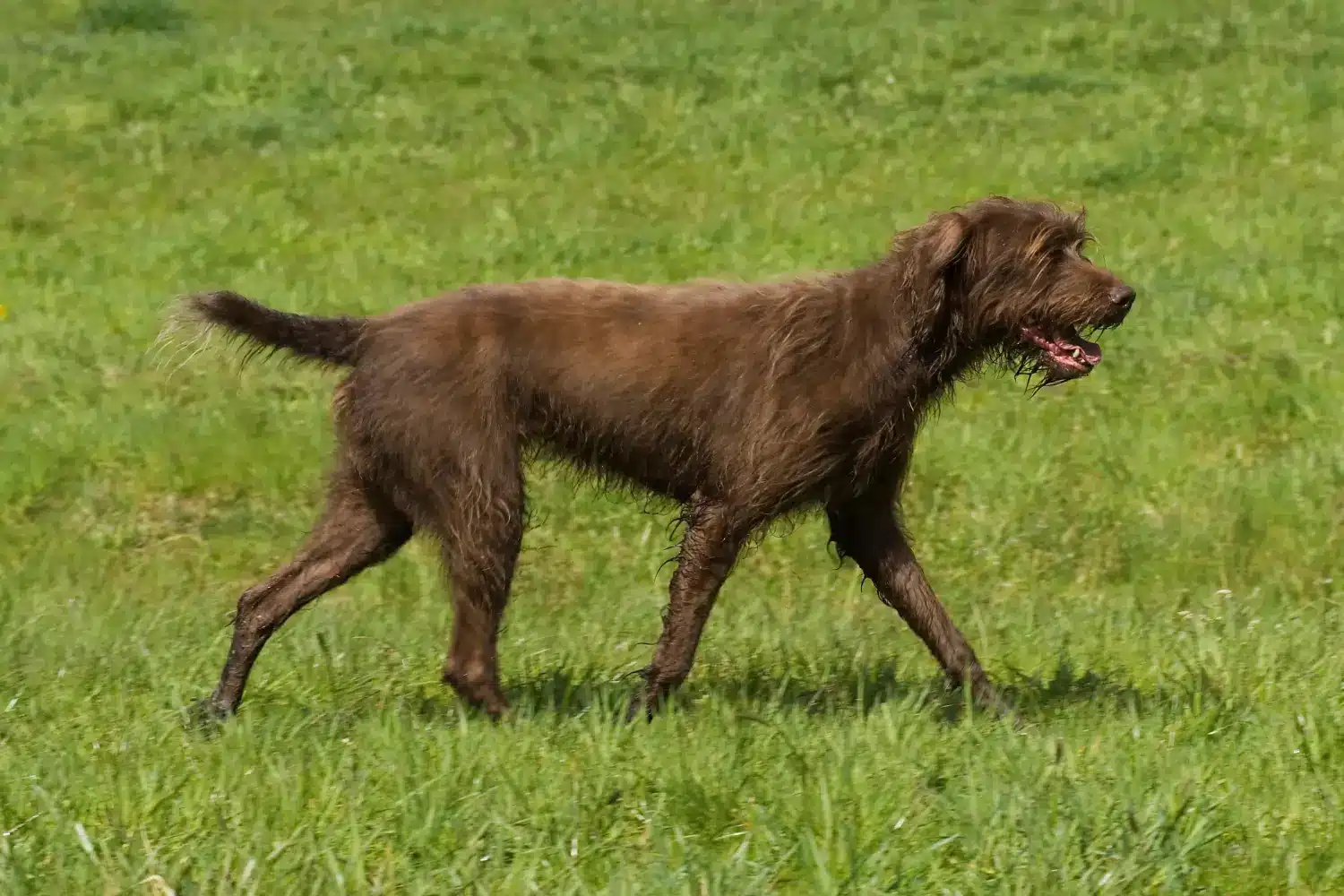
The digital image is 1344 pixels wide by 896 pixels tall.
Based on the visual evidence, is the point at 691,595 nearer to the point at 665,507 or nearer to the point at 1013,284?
the point at 665,507

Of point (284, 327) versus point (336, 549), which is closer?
point (284, 327)

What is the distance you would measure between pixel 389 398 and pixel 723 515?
1047 millimetres

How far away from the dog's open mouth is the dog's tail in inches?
79.6

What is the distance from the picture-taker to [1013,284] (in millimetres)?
5363

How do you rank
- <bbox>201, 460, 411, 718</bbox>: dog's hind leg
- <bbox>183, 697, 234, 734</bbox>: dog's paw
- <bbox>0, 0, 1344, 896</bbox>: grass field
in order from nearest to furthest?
<bbox>0, 0, 1344, 896</bbox>: grass field
<bbox>183, 697, 234, 734</bbox>: dog's paw
<bbox>201, 460, 411, 718</bbox>: dog's hind leg

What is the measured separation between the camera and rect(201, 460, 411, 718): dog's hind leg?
5.64 metres

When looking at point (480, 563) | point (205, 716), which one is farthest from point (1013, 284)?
point (205, 716)

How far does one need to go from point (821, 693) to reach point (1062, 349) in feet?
4.13

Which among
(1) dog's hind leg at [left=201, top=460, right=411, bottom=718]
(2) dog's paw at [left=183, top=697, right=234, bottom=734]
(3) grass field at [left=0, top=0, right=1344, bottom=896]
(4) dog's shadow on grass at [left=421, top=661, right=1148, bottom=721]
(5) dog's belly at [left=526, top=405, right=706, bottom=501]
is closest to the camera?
(3) grass field at [left=0, top=0, right=1344, bottom=896]

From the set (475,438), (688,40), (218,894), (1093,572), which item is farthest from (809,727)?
(688,40)

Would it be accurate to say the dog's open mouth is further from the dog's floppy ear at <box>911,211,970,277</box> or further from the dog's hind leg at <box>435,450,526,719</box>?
the dog's hind leg at <box>435,450,526,719</box>

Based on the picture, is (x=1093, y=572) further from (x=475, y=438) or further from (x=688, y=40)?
(x=688, y=40)

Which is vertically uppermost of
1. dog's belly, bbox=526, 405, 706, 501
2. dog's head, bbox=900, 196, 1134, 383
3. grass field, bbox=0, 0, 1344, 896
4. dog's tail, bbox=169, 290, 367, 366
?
dog's head, bbox=900, 196, 1134, 383

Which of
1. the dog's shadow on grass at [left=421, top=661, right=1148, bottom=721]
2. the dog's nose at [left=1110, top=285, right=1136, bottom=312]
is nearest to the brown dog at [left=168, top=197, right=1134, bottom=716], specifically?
the dog's nose at [left=1110, top=285, right=1136, bottom=312]
